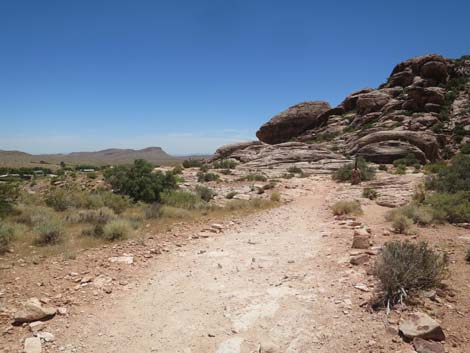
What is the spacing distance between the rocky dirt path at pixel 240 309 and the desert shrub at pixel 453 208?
9.82ft

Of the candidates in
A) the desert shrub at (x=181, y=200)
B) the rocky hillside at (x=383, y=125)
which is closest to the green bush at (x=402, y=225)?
the desert shrub at (x=181, y=200)

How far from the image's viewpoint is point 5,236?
596 centimetres

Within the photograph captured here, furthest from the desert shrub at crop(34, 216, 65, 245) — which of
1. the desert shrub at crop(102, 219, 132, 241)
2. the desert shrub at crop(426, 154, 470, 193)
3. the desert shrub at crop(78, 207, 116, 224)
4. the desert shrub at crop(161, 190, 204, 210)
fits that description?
the desert shrub at crop(426, 154, 470, 193)

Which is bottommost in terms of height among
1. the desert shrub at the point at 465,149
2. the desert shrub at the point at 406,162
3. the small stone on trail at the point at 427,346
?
the small stone on trail at the point at 427,346

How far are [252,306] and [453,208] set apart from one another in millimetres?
6380

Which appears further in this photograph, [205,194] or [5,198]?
[205,194]

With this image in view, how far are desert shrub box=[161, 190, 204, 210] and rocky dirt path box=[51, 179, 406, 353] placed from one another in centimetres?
389

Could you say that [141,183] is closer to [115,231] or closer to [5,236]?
[115,231]

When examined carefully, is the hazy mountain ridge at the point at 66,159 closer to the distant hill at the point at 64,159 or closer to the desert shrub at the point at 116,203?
the distant hill at the point at 64,159

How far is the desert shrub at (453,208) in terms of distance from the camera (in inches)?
286

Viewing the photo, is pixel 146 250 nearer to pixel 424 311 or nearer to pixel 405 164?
pixel 424 311

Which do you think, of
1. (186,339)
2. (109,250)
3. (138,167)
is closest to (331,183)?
(138,167)

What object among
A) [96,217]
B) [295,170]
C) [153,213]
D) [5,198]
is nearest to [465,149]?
[295,170]

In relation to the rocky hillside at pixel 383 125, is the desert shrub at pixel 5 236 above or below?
below
